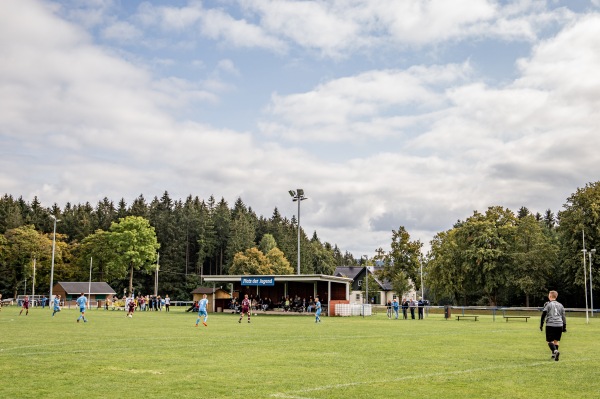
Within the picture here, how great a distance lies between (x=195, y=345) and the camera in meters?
19.8

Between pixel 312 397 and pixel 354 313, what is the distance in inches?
1714

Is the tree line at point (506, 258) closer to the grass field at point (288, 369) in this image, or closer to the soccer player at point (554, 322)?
the grass field at point (288, 369)

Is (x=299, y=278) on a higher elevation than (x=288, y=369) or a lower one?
higher

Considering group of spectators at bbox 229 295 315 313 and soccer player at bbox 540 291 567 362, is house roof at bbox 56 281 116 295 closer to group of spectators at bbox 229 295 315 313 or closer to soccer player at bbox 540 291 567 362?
group of spectators at bbox 229 295 315 313

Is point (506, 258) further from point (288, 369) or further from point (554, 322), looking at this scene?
point (288, 369)

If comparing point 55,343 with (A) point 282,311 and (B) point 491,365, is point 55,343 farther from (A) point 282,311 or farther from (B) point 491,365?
(A) point 282,311

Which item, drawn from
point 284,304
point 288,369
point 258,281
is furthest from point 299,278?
point 288,369

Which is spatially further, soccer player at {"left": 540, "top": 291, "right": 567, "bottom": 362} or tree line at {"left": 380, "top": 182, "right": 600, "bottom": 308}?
tree line at {"left": 380, "top": 182, "right": 600, "bottom": 308}

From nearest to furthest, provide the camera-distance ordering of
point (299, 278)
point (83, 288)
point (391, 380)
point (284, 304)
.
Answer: point (391, 380) < point (299, 278) < point (284, 304) < point (83, 288)

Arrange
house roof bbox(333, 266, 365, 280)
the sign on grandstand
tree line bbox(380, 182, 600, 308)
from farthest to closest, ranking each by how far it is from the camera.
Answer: house roof bbox(333, 266, 365, 280), tree line bbox(380, 182, 600, 308), the sign on grandstand

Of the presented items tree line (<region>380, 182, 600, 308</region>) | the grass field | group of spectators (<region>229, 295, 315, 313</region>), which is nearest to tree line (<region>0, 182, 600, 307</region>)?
tree line (<region>380, 182, 600, 308</region>)

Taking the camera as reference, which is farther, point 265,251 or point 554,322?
point 265,251

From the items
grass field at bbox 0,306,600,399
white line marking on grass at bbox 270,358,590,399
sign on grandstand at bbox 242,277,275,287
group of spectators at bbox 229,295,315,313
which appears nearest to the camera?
white line marking on grass at bbox 270,358,590,399

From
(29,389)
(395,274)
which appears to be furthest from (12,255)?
(29,389)
